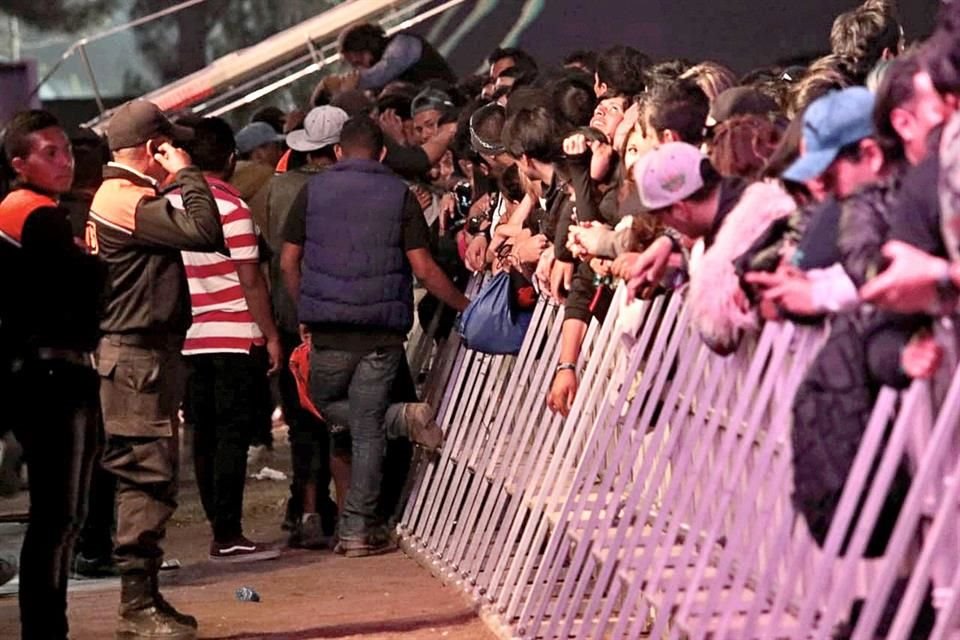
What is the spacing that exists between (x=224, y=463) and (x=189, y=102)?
6556 millimetres

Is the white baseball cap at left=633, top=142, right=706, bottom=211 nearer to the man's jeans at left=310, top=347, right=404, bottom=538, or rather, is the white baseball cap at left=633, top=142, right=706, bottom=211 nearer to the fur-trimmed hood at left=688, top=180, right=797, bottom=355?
the fur-trimmed hood at left=688, top=180, right=797, bottom=355

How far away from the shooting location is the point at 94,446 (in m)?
6.37

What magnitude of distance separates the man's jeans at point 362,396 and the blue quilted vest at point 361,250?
175 mm

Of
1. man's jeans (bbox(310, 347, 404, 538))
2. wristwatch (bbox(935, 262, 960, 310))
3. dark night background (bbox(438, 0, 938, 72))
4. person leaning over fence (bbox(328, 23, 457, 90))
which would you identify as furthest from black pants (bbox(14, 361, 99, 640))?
dark night background (bbox(438, 0, 938, 72))

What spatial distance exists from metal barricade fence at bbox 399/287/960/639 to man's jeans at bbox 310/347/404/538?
0.29 metres

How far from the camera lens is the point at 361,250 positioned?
27.5 ft

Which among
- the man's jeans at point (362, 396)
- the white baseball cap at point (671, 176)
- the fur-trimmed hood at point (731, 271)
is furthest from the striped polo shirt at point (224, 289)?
the fur-trimmed hood at point (731, 271)

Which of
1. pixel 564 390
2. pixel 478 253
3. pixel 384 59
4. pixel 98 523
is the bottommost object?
pixel 98 523

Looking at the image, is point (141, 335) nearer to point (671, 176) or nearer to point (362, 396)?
point (362, 396)

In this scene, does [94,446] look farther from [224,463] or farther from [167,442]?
[224,463]

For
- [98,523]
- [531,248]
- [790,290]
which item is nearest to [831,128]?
[790,290]

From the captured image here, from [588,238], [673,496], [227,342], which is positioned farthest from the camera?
[227,342]

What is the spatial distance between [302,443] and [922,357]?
18.4 feet

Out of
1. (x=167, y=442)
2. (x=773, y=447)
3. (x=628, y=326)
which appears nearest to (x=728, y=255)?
(x=773, y=447)
